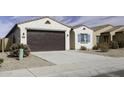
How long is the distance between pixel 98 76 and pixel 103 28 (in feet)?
76.0

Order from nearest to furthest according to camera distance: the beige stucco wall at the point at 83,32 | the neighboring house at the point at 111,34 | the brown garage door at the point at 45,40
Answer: the brown garage door at the point at 45,40, the beige stucco wall at the point at 83,32, the neighboring house at the point at 111,34

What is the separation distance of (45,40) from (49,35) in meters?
0.86

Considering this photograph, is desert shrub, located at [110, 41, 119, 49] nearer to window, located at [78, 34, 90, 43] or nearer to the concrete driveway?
window, located at [78, 34, 90, 43]

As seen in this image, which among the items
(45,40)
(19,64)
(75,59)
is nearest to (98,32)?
(45,40)

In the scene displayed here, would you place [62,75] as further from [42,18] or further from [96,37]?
[96,37]

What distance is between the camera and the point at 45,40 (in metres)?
21.1

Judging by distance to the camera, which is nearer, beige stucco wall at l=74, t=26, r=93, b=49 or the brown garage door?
the brown garage door

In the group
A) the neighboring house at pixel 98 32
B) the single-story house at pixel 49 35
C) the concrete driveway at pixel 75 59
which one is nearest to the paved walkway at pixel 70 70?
the concrete driveway at pixel 75 59

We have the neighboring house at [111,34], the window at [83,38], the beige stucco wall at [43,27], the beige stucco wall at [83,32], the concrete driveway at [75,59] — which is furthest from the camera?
the neighboring house at [111,34]

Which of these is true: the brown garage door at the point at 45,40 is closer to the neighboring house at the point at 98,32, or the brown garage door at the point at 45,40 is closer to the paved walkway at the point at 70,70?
the neighboring house at the point at 98,32

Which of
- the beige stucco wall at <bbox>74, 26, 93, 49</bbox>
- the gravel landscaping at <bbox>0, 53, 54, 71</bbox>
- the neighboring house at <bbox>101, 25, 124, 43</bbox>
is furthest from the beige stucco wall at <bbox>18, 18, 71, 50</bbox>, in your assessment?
the gravel landscaping at <bbox>0, 53, 54, 71</bbox>

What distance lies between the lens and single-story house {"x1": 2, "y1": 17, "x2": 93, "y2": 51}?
2008cm

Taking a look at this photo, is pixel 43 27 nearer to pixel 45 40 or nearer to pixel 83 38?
pixel 45 40

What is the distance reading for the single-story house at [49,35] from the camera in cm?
2008
